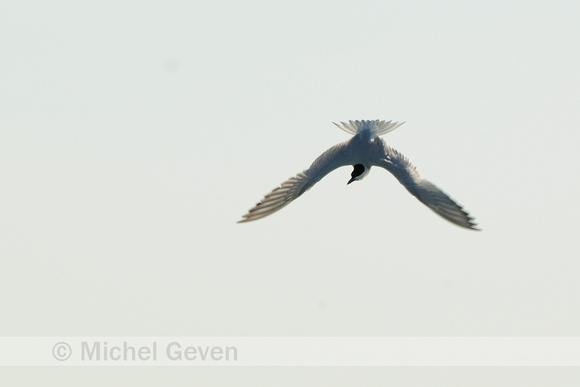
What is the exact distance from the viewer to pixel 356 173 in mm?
21125

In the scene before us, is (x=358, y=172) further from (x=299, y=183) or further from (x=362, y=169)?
(x=299, y=183)

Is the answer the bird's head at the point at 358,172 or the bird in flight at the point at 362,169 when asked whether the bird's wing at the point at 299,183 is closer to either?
the bird in flight at the point at 362,169

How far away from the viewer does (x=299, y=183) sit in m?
20.0

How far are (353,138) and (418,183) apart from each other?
1.83 m

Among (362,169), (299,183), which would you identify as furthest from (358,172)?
(299,183)

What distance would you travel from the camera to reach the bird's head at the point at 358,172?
20.9m

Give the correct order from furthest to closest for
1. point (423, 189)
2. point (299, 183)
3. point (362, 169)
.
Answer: point (362, 169) < point (299, 183) < point (423, 189)

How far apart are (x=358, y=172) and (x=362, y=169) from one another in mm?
129

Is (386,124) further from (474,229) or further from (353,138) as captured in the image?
(474,229)

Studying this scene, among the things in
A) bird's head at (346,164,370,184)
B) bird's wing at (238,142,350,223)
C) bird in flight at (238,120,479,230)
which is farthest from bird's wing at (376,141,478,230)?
bird's wing at (238,142,350,223)

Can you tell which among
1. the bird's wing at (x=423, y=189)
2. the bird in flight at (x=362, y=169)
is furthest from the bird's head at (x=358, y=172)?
the bird's wing at (x=423, y=189)

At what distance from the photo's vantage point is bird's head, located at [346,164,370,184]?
20.9 meters

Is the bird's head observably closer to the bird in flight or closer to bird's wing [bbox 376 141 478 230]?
the bird in flight

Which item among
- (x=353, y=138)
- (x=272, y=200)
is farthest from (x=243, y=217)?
(x=353, y=138)
